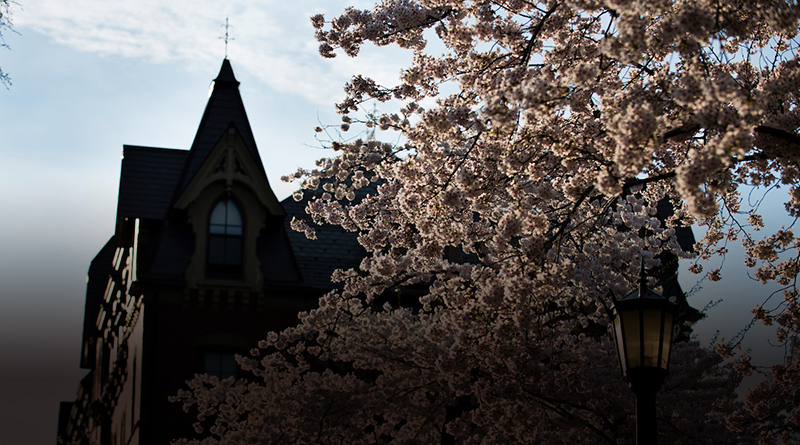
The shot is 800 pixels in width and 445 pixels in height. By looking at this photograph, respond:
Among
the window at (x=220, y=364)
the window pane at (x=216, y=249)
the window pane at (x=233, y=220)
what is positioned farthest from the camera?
the window pane at (x=233, y=220)

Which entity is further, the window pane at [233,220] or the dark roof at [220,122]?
the dark roof at [220,122]

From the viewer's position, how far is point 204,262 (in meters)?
18.7

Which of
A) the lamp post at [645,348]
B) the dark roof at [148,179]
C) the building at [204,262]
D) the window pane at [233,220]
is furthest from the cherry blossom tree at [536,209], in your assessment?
the dark roof at [148,179]

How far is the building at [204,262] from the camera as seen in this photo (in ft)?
58.9

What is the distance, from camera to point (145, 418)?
57.1ft

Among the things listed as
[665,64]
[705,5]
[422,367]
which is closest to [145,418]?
[422,367]

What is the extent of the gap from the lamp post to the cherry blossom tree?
965mm

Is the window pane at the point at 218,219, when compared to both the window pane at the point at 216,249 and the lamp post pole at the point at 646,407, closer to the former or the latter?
the window pane at the point at 216,249

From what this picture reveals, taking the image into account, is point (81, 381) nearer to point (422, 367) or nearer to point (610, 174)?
point (422, 367)

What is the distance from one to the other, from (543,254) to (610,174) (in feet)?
7.29

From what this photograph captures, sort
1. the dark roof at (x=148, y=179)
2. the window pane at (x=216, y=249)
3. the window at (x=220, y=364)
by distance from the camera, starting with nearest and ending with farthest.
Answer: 1. the window at (x=220, y=364)
2. the window pane at (x=216, y=249)
3. the dark roof at (x=148, y=179)

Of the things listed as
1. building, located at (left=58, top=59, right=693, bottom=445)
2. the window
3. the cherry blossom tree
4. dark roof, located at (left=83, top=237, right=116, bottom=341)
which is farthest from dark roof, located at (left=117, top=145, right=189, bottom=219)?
dark roof, located at (left=83, top=237, right=116, bottom=341)

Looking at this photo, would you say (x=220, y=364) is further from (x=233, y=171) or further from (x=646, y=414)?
(x=646, y=414)

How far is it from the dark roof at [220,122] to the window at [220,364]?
380 centimetres
